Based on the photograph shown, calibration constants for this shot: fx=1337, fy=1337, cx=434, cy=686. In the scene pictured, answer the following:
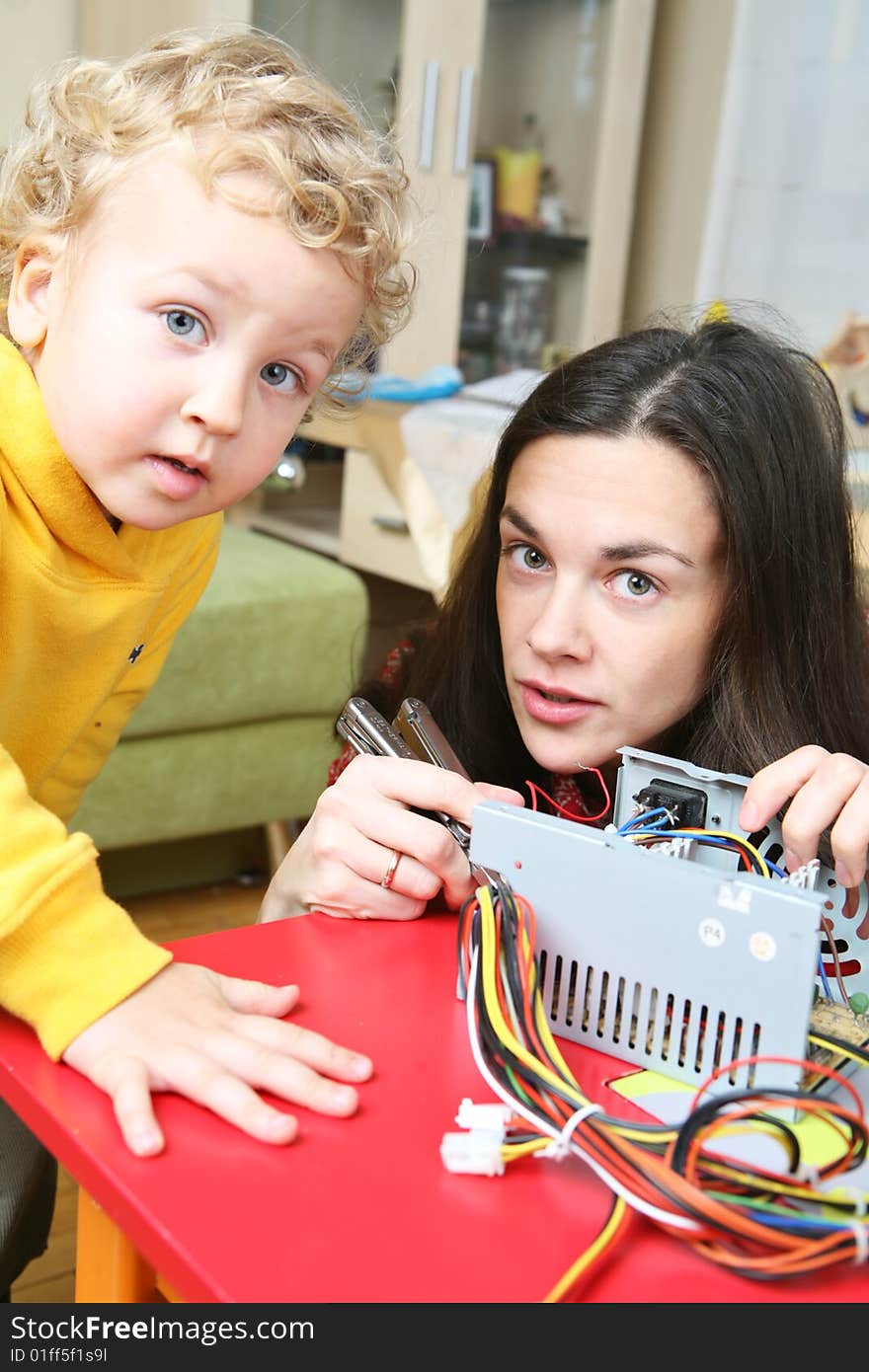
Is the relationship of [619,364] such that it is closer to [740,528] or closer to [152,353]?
[740,528]

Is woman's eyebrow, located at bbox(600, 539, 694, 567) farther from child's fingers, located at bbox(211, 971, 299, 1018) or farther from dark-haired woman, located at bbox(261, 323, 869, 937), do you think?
child's fingers, located at bbox(211, 971, 299, 1018)

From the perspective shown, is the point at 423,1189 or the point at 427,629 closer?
the point at 423,1189

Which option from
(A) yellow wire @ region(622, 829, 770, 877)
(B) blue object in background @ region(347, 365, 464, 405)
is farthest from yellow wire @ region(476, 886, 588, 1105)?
(B) blue object in background @ region(347, 365, 464, 405)

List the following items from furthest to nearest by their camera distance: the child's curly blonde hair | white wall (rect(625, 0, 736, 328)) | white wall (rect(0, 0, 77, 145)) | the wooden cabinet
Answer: white wall (rect(625, 0, 736, 328)) < the wooden cabinet < white wall (rect(0, 0, 77, 145)) < the child's curly blonde hair

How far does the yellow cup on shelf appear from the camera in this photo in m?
3.03

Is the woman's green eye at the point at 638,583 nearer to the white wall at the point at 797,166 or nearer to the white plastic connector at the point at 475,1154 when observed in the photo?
the white plastic connector at the point at 475,1154

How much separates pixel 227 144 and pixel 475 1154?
58 centimetres

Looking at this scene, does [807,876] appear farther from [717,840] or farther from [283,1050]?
[283,1050]

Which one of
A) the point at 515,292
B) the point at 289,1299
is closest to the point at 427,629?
the point at 289,1299

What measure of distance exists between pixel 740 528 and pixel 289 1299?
0.67m

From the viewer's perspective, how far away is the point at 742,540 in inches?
37.9

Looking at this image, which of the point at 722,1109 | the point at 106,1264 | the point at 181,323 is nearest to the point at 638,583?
the point at 181,323

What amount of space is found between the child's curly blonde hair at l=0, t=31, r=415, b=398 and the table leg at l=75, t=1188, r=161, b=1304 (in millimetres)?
526

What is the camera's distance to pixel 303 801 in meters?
2.17
